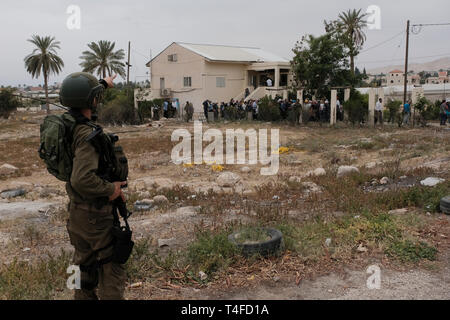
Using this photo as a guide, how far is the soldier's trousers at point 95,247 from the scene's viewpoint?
9.11ft

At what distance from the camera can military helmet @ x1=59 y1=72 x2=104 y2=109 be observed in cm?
275

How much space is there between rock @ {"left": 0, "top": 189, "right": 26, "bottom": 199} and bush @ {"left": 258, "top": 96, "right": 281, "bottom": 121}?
49.7 feet

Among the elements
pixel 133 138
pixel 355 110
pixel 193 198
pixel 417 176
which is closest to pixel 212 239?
pixel 193 198

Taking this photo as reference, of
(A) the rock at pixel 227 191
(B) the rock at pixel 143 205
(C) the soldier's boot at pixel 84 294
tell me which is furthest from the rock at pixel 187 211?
(C) the soldier's boot at pixel 84 294

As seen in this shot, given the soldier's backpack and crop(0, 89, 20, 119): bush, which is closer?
the soldier's backpack

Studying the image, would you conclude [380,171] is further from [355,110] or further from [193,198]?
[355,110]

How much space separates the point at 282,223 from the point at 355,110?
15.4 meters

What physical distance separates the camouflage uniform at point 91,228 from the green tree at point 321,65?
80.2 feet

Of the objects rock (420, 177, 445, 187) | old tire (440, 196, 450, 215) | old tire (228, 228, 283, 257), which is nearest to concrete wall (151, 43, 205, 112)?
rock (420, 177, 445, 187)

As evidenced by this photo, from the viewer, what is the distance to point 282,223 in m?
4.95

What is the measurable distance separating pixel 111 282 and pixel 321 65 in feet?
80.8

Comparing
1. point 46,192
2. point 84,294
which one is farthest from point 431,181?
point 46,192

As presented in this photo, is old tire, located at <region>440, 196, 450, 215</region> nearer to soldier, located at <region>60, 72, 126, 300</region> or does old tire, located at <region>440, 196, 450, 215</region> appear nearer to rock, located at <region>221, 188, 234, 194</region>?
rock, located at <region>221, 188, 234, 194</region>

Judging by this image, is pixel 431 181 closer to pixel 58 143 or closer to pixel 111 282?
pixel 111 282
